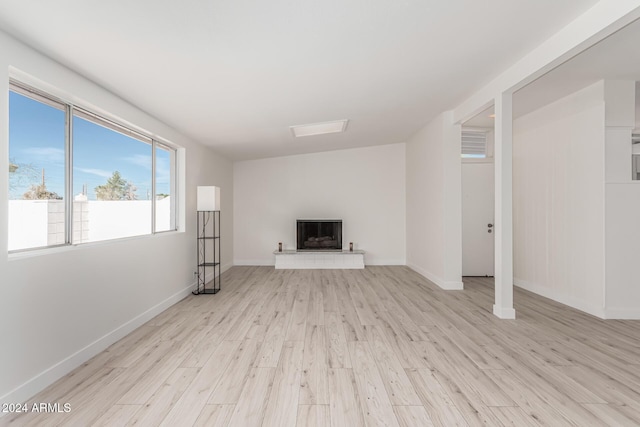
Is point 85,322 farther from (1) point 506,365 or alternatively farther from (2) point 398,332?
(1) point 506,365

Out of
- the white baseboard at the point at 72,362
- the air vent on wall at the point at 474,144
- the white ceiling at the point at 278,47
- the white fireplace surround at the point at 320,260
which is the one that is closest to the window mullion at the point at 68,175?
the white ceiling at the point at 278,47

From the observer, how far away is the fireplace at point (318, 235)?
7012mm

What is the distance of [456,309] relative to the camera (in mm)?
3859

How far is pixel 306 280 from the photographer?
559cm

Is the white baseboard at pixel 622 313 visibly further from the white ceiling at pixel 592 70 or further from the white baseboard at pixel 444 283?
the white ceiling at pixel 592 70

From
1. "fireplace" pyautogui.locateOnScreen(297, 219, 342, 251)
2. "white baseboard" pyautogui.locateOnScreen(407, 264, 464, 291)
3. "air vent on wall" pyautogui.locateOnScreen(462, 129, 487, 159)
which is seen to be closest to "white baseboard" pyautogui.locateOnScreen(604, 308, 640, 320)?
"white baseboard" pyautogui.locateOnScreen(407, 264, 464, 291)

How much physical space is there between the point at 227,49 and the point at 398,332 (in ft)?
9.68

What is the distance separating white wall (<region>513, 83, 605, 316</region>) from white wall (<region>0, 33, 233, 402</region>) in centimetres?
519

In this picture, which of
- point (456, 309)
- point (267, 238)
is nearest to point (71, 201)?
point (456, 309)

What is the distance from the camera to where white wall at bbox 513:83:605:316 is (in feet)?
12.0

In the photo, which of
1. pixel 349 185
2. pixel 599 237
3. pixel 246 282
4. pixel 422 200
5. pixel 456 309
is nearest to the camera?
pixel 599 237

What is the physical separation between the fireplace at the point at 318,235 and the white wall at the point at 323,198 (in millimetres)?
236

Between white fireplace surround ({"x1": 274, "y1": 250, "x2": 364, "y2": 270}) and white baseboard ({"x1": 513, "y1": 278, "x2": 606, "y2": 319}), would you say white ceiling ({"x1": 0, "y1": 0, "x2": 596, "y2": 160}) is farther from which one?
white fireplace surround ({"x1": 274, "y1": 250, "x2": 364, "y2": 270})

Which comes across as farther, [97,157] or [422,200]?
[422,200]
